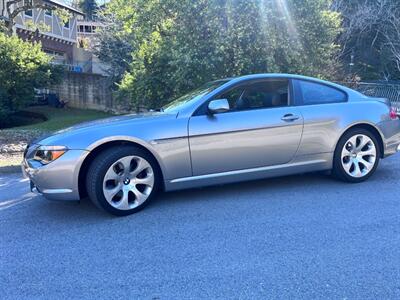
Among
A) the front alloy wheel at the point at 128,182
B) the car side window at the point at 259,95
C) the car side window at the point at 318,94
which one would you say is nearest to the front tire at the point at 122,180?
the front alloy wheel at the point at 128,182

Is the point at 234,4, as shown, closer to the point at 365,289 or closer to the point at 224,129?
the point at 224,129

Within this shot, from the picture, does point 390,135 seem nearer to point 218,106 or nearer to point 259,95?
point 259,95

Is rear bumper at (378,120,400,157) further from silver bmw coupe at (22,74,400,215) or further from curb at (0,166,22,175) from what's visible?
curb at (0,166,22,175)

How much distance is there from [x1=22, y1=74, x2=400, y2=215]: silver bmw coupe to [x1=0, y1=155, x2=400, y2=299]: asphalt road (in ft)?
1.01

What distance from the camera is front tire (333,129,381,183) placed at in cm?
540

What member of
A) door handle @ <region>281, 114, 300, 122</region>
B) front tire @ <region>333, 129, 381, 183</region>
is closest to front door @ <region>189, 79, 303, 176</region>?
door handle @ <region>281, 114, 300, 122</region>

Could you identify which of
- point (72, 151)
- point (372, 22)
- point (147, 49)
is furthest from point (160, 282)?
point (372, 22)

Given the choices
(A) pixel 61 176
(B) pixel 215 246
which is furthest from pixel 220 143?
(A) pixel 61 176

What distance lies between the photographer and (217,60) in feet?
34.2

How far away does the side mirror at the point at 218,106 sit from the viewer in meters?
4.73

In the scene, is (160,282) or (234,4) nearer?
(160,282)

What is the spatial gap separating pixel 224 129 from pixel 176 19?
7396 mm

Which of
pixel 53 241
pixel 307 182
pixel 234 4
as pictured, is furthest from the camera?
pixel 234 4

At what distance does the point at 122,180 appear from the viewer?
14.9ft
